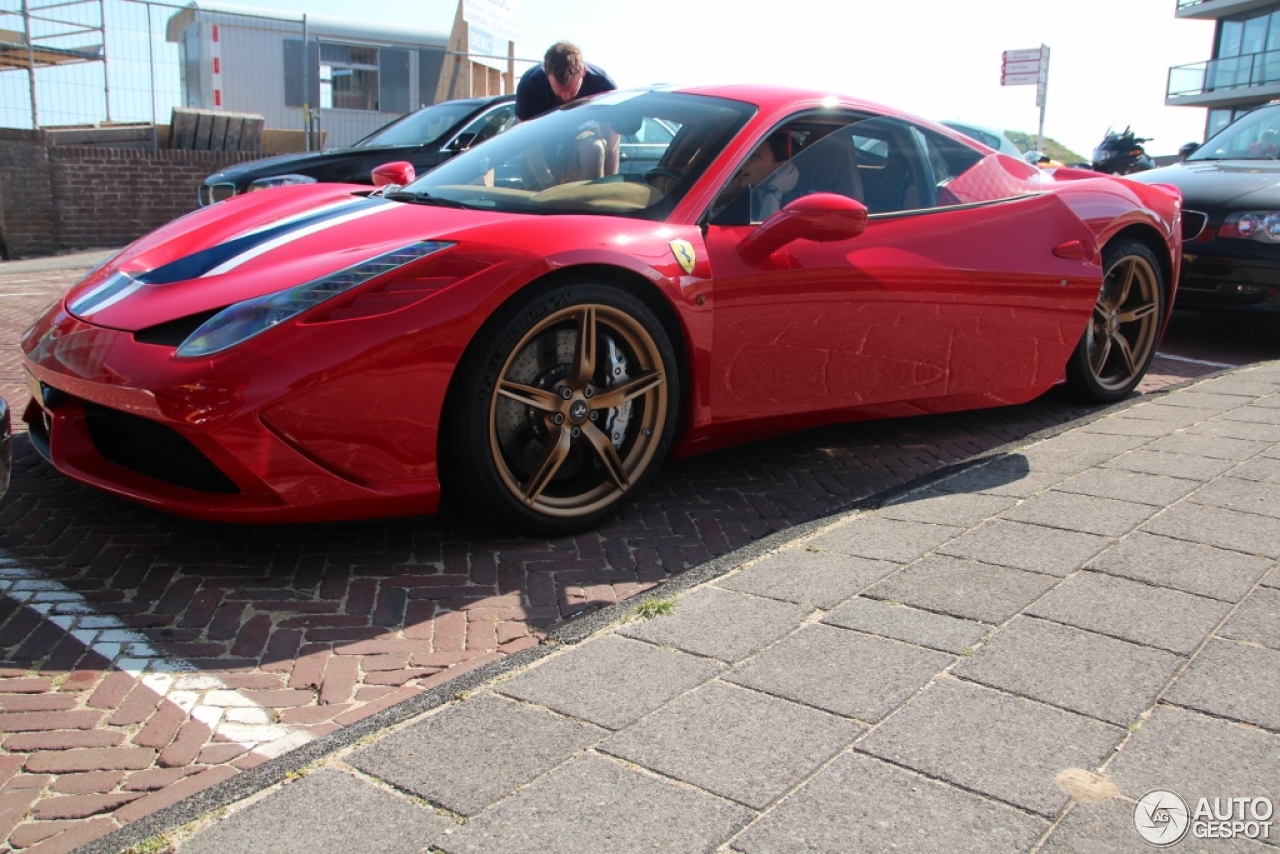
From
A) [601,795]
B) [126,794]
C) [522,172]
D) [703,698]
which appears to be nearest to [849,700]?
[703,698]

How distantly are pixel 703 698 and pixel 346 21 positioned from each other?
15.2m

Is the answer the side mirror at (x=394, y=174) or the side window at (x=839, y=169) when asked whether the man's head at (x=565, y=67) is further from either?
the side window at (x=839, y=169)

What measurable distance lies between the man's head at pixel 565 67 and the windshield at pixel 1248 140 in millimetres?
4883

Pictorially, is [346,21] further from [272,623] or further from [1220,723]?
[1220,723]

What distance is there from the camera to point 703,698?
90.2 inches

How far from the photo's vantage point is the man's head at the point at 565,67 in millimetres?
5965

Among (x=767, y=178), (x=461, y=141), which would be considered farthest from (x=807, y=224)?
(x=461, y=141)

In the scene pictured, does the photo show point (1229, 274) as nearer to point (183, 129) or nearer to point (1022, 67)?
point (183, 129)

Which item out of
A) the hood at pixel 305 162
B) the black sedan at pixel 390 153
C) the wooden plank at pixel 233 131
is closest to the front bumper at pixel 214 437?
the black sedan at pixel 390 153

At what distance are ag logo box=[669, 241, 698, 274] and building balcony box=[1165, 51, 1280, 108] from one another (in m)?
44.6

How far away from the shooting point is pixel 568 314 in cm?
327

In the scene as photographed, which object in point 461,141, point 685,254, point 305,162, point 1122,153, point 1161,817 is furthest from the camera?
point 1122,153

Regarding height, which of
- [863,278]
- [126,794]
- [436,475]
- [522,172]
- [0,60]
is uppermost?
[0,60]

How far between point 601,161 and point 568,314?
853 mm
